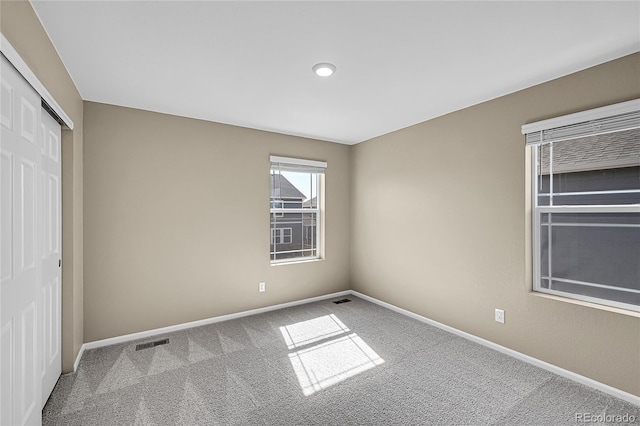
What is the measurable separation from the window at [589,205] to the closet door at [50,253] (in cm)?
375

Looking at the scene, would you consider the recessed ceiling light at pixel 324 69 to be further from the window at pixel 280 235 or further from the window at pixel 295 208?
the window at pixel 280 235

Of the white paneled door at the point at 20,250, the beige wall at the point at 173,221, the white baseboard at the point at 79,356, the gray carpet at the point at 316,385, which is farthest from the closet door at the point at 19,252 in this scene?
the beige wall at the point at 173,221

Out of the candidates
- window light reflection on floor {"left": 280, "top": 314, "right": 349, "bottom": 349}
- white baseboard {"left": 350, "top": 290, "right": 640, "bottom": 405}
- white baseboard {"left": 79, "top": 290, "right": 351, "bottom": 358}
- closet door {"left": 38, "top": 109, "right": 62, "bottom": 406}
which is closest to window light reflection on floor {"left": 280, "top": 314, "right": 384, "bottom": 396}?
window light reflection on floor {"left": 280, "top": 314, "right": 349, "bottom": 349}

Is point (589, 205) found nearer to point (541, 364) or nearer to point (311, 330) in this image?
point (541, 364)

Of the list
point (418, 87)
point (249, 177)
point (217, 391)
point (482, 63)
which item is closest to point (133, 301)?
point (217, 391)

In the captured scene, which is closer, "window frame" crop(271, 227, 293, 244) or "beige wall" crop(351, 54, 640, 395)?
"beige wall" crop(351, 54, 640, 395)

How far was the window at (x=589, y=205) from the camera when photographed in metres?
2.16

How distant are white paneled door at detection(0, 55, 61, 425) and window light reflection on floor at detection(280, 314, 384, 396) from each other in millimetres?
1636

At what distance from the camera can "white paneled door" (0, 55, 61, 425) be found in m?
1.33

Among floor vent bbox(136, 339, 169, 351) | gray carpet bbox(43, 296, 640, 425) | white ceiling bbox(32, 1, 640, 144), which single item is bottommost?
gray carpet bbox(43, 296, 640, 425)

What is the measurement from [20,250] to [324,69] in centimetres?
214

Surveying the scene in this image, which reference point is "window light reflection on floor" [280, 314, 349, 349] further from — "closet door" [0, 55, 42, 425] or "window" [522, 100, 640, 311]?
"window" [522, 100, 640, 311]

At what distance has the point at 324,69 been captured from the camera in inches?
87.6

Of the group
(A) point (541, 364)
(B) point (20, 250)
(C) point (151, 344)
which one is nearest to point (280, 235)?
(C) point (151, 344)
